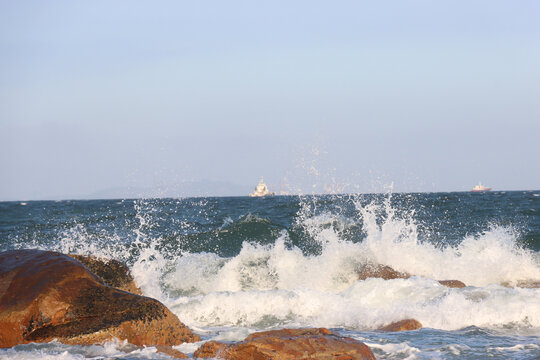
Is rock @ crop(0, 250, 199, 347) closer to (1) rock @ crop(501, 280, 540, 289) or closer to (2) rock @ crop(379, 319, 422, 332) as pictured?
(2) rock @ crop(379, 319, 422, 332)

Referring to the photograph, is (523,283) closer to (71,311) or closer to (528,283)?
(528,283)

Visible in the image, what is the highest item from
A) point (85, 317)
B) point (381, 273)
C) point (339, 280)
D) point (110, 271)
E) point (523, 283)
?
point (110, 271)

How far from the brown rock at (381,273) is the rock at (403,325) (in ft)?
Result: 9.35

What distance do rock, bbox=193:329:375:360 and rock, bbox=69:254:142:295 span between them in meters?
3.15

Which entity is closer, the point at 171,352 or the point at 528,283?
the point at 171,352

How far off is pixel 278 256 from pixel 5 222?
51.1ft

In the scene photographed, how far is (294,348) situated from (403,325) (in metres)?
2.71

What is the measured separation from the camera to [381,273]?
10094 mm

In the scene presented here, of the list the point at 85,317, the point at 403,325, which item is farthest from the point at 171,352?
the point at 403,325

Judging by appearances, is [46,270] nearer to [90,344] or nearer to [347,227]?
[90,344]

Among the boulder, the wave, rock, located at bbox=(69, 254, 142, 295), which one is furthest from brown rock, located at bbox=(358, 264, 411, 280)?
rock, located at bbox=(69, 254, 142, 295)

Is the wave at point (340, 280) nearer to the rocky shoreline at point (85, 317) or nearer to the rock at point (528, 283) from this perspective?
the rock at point (528, 283)

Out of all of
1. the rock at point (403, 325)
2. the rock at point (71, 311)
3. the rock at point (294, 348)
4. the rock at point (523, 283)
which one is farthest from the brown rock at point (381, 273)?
the rock at point (294, 348)

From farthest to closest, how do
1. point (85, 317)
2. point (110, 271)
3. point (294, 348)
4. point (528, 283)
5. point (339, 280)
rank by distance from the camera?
point (339, 280)
point (528, 283)
point (110, 271)
point (85, 317)
point (294, 348)
